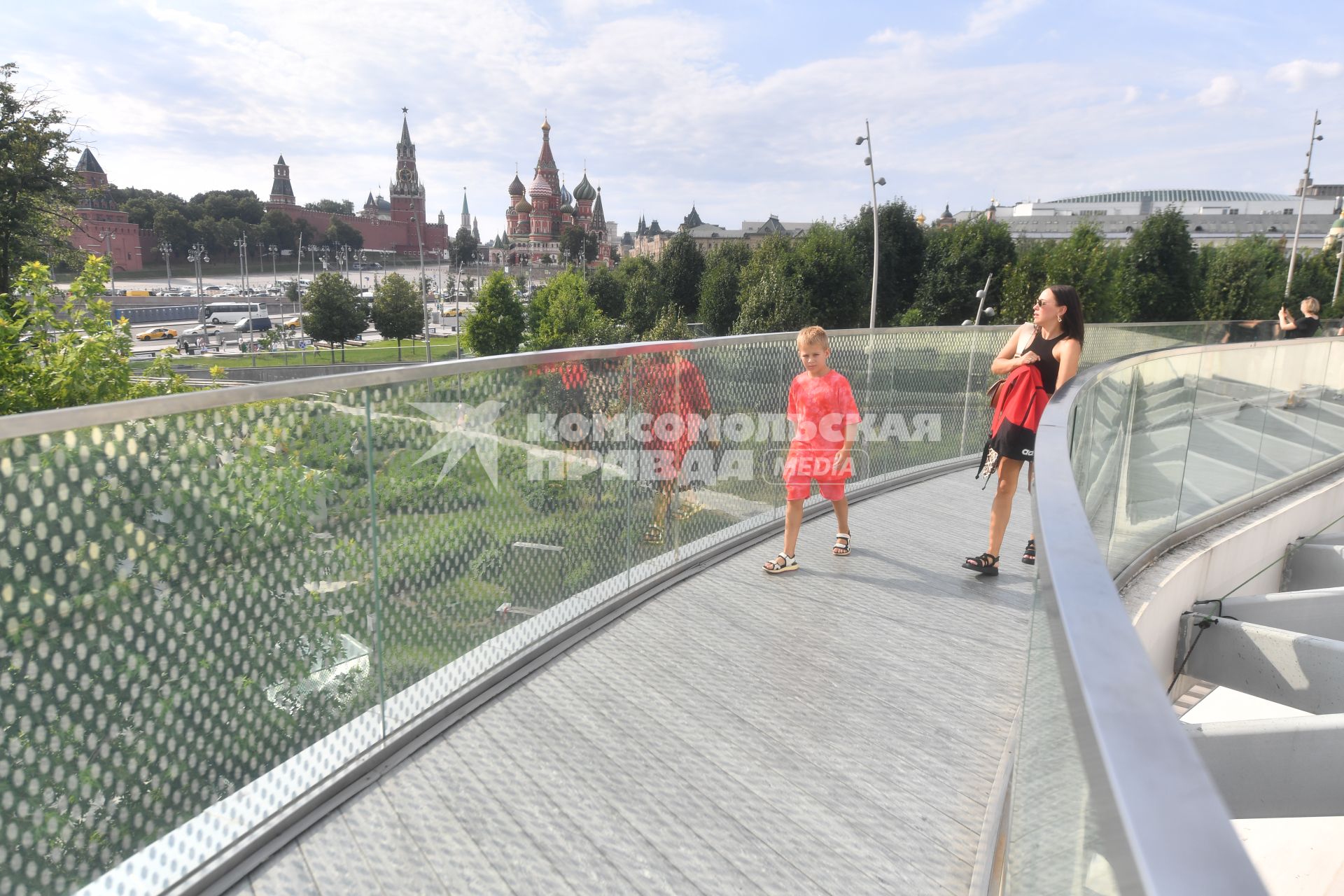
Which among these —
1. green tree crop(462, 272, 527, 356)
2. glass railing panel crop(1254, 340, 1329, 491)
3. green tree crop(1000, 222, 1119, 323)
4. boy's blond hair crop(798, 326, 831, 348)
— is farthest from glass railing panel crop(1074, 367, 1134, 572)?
green tree crop(462, 272, 527, 356)

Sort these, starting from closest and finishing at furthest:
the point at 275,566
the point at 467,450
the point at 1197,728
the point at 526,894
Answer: the point at 526,894 < the point at 275,566 < the point at 467,450 < the point at 1197,728

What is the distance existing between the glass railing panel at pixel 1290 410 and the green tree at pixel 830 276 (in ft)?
138

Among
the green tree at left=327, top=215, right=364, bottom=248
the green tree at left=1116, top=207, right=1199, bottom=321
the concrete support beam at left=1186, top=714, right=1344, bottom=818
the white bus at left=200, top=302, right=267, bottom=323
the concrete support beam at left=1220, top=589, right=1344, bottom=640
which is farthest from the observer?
the green tree at left=327, top=215, right=364, bottom=248

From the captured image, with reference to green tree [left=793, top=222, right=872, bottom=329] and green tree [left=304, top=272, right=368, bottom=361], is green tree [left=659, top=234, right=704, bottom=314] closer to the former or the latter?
green tree [left=793, top=222, right=872, bottom=329]

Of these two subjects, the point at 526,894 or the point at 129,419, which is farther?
the point at 526,894

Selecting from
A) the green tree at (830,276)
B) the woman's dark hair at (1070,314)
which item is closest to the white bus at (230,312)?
the green tree at (830,276)

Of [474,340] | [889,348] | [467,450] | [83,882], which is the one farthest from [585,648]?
[474,340]

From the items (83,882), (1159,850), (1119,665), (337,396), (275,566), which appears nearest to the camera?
(1159,850)

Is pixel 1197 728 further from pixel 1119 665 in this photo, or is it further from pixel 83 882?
pixel 83 882

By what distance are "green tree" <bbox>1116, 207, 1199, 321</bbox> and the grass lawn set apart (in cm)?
4963

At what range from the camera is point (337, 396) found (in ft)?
10.0

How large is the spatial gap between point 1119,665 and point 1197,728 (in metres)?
4.92

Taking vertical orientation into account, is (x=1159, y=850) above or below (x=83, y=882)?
above

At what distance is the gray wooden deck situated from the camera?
2.70m
